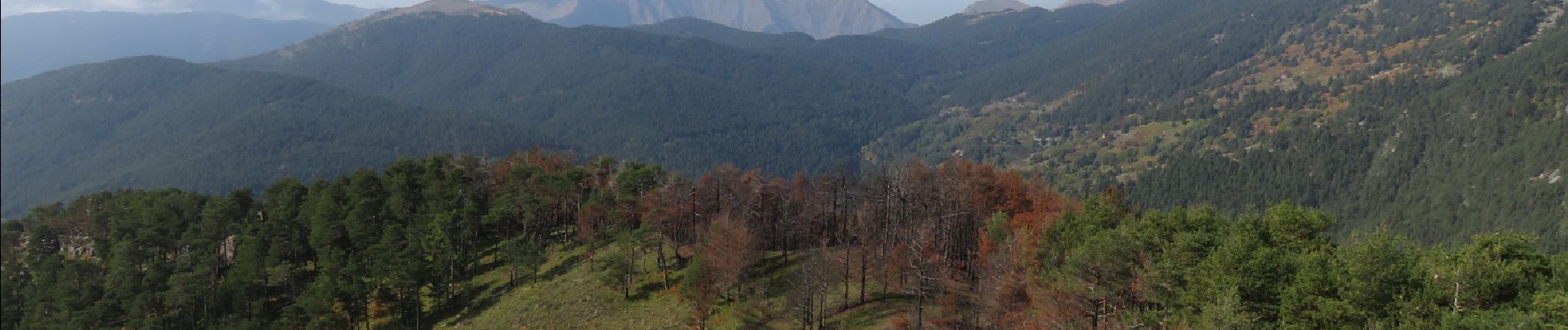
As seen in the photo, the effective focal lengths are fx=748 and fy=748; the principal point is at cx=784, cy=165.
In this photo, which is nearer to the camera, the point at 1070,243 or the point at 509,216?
the point at 1070,243

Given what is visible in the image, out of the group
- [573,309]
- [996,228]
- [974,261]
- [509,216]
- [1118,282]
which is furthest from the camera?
[509,216]

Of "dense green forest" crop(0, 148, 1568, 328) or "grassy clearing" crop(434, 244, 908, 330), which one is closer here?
"dense green forest" crop(0, 148, 1568, 328)

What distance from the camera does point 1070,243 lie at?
179 feet

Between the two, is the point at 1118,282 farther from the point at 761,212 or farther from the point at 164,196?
the point at 164,196

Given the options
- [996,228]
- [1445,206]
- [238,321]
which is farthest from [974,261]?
[1445,206]

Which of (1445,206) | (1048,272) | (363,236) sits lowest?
(1445,206)

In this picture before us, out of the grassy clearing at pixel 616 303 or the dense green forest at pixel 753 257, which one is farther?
the grassy clearing at pixel 616 303

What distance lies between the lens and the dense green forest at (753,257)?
127 ft

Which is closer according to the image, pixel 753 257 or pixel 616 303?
pixel 753 257

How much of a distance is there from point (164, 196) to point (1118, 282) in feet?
394

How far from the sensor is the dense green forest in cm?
3881

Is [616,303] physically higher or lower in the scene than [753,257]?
lower

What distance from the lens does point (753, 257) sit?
220 ft

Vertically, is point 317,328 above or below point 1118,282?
below
